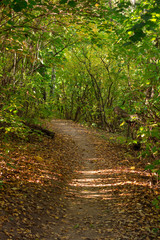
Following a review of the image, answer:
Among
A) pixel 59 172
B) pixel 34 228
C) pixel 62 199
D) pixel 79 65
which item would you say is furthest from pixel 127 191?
pixel 79 65

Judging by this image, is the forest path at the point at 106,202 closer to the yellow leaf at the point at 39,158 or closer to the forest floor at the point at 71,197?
the forest floor at the point at 71,197

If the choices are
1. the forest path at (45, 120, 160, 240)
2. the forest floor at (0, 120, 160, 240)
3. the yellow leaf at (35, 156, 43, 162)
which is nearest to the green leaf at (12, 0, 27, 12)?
the forest floor at (0, 120, 160, 240)

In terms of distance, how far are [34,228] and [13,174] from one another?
2.00 meters

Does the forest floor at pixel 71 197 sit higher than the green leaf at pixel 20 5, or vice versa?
the green leaf at pixel 20 5

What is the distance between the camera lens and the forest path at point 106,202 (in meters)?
4.52

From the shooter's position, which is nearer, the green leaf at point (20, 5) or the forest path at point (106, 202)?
the green leaf at point (20, 5)

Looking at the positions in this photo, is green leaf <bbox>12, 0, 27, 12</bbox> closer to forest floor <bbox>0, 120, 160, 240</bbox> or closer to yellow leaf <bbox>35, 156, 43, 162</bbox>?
forest floor <bbox>0, 120, 160, 240</bbox>

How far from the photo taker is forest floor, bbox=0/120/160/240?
A: 4.34 m

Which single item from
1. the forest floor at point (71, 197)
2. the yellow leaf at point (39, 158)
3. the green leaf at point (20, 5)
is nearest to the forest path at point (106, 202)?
the forest floor at point (71, 197)

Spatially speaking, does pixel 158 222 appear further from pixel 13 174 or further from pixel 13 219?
pixel 13 174

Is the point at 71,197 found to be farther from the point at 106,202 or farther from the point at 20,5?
the point at 20,5

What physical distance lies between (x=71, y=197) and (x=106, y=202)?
1.03m

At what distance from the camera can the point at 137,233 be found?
4.38 metres

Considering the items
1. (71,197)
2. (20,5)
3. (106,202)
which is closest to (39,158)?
(71,197)
